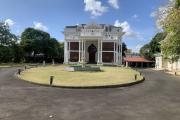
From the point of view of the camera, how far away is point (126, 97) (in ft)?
55.8

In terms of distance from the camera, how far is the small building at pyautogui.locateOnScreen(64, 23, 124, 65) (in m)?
69.8

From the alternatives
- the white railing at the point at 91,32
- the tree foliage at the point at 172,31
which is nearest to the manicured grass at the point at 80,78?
the tree foliage at the point at 172,31

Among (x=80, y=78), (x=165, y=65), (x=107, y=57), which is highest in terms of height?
(x=107, y=57)

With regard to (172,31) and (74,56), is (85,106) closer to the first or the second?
(172,31)

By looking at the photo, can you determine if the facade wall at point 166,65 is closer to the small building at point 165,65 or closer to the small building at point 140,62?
the small building at point 165,65

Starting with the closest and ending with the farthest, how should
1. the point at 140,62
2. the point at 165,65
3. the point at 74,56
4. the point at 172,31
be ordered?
the point at 172,31, the point at 165,65, the point at 74,56, the point at 140,62

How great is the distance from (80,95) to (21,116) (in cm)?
630

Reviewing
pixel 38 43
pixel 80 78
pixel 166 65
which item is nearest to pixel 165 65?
pixel 166 65

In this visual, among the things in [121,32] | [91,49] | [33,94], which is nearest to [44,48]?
[91,49]

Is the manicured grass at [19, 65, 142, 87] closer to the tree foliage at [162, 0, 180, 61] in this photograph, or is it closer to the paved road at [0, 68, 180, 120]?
the tree foliage at [162, 0, 180, 61]

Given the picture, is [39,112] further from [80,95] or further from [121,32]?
[121,32]

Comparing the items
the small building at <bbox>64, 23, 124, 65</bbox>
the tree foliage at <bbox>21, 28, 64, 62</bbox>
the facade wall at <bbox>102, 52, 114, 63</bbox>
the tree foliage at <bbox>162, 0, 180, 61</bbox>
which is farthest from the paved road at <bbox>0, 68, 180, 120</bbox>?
the tree foliage at <bbox>21, 28, 64, 62</bbox>

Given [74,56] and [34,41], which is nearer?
[74,56]

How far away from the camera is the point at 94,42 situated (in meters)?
73.9
